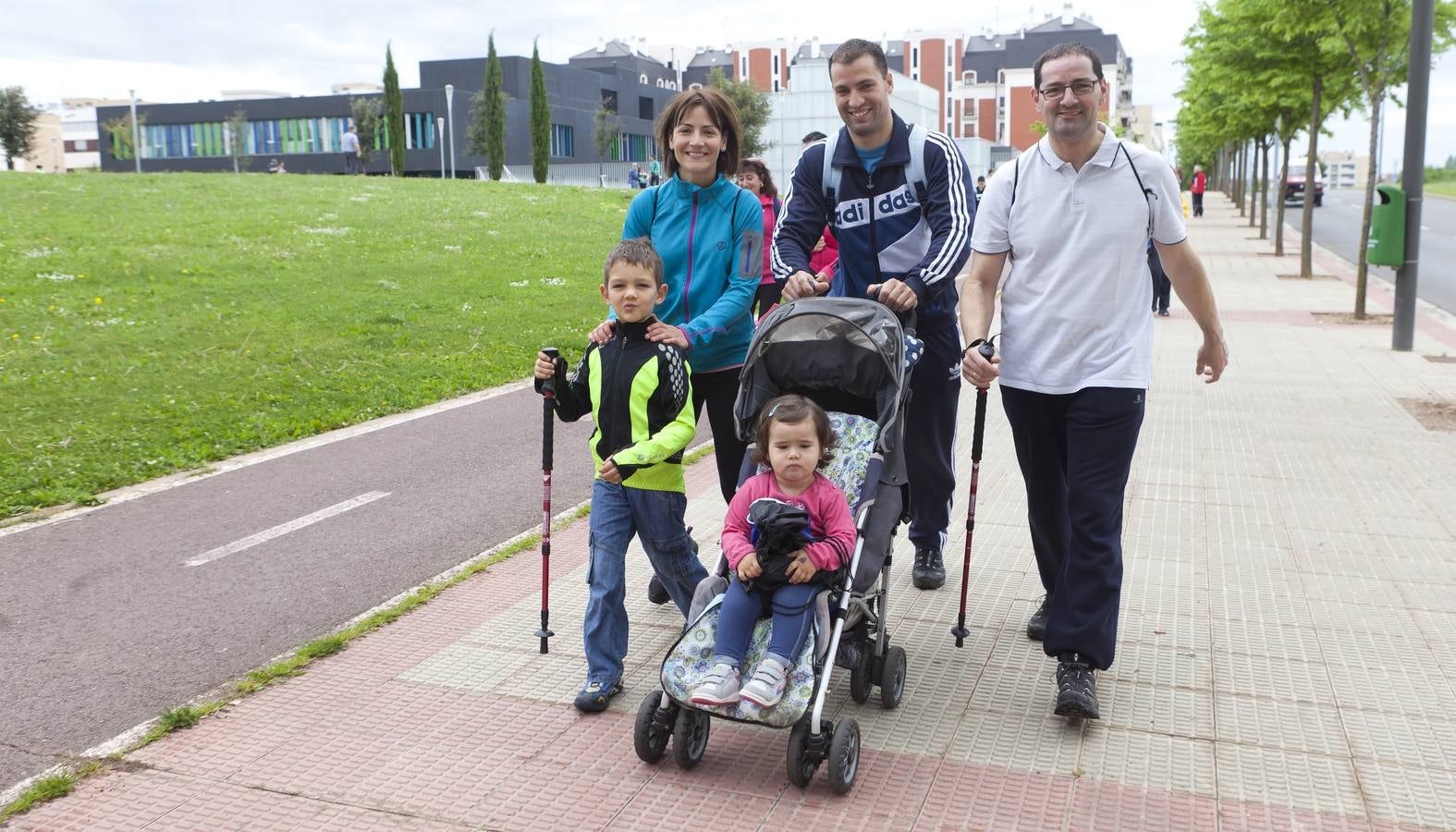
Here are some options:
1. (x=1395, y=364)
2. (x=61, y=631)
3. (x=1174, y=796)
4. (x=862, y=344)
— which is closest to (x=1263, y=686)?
(x=1174, y=796)

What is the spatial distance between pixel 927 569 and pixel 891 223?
1669mm

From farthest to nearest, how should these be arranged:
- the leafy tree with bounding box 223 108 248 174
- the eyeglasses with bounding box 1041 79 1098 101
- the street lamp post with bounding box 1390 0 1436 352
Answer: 1. the leafy tree with bounding box 223 108 248 174
2. the street lamp post with bounding box 1390 0 1436 352
3. the eyeglasses with bounding box 1041 79 1098 101

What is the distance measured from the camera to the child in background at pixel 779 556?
374 centimetres

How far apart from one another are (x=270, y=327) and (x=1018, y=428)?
11.1 meters

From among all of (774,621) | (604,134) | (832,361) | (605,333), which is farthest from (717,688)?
(604,134)

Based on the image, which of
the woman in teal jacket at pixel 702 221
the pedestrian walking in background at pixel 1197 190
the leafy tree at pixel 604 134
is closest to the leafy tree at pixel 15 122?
the leafy tree at pixel 604 134

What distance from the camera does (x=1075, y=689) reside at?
4.21m

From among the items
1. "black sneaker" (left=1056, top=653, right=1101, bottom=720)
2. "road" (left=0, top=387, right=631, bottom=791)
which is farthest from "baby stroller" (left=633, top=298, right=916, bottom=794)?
"road" (left=0, top=387, right=631, bottom=791)

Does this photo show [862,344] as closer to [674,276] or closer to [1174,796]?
[674,276]

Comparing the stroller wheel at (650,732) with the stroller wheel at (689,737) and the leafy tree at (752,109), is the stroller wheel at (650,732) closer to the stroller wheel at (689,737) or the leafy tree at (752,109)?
the stroller wheel at (689,737)

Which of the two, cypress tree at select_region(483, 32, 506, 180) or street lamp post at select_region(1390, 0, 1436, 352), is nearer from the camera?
street lamp post at select_region(1390, 0, 1436, 352)

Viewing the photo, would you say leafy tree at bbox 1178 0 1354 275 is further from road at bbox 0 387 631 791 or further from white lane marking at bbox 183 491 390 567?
white lane marking at bbox 183 491 390 567

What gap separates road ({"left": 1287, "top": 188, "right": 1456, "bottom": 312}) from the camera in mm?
23219

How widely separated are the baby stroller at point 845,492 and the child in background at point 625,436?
0.28 metres
